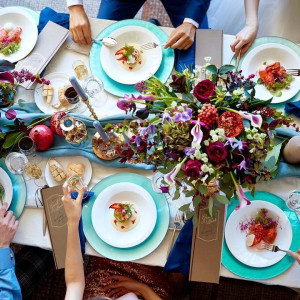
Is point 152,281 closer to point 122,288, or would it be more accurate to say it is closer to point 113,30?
point 122,288

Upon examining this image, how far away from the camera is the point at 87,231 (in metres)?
1.51

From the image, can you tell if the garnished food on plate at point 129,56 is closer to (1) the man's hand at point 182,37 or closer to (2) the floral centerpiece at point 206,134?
(1) the man's hand at point 182,37

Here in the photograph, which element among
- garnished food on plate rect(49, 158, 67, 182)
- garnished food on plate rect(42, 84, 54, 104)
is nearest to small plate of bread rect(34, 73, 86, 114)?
garnished food on plate rect(42, 84, 54, 104)

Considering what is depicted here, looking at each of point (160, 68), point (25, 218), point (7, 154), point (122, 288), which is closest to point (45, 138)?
point (7, 154)

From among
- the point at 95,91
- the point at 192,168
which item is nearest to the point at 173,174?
the point at 192,168

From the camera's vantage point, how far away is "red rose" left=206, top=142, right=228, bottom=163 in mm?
1007

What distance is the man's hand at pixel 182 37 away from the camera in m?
1.63

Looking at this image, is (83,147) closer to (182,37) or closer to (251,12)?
(182,37)

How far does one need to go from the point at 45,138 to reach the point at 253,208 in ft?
2.96

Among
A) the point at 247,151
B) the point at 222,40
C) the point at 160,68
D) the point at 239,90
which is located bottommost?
the point at 247,151

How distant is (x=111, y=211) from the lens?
5.06ft

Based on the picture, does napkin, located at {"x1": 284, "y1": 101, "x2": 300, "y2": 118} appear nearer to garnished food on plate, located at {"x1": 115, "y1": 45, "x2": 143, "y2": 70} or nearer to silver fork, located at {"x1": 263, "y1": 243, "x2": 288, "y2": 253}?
silver fork, located at {"x1": 263, "y1": 243, "x2": 288, "y2": 253}

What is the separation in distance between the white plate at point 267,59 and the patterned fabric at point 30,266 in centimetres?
135

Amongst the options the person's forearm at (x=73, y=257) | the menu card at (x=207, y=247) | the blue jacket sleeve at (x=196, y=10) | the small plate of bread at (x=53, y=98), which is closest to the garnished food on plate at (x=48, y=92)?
the small plate of bread at (x=53, y=98)
